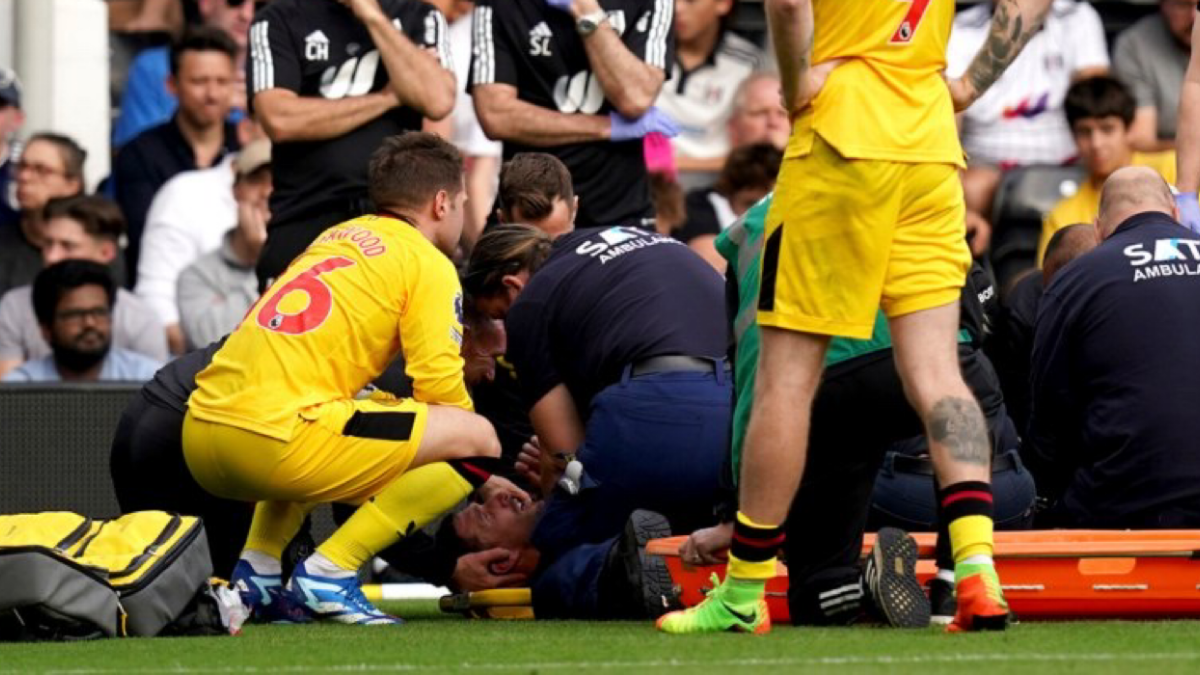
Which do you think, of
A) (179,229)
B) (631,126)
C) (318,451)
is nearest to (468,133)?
(179,229)

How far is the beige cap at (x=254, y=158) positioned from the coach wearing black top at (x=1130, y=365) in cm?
472

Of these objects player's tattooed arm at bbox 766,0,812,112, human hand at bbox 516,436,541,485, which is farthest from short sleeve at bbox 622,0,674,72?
player's tattooed arm at bbox 766,0,812,112

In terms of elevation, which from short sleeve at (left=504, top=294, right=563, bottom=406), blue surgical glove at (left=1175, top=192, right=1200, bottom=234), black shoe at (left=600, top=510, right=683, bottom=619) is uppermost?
blue surgical glove at (left=1175, top=192, right=1200, bottom=234)

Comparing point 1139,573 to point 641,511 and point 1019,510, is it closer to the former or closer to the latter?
point 1019,510

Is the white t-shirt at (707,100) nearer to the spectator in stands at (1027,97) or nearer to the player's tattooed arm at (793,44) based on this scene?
the spectator in stands at (1027,97)

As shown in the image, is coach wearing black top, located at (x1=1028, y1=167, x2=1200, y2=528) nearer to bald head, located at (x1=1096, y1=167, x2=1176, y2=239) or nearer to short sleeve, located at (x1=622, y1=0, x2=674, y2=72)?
bald head, located at (x1=1096, y1=167, x2=1176, y2=239)

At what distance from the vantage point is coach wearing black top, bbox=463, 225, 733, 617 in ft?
26.2

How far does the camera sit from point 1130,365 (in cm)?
793

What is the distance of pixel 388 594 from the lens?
33.6ft

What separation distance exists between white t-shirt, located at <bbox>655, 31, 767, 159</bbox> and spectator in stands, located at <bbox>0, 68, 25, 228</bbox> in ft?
10.7

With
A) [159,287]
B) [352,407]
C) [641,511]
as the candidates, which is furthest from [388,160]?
[159,287]

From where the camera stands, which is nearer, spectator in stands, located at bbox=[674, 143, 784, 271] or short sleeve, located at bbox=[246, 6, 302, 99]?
short sleeve, located at bbox=[246, 6, 302, 99]

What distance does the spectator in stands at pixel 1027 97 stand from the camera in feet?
44.4

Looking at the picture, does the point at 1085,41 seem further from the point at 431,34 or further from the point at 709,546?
the point at 709,546
